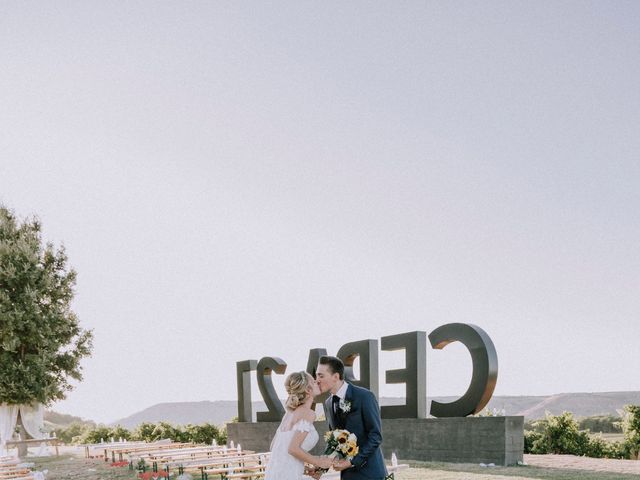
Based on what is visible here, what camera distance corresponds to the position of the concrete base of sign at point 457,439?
1595 centimetres

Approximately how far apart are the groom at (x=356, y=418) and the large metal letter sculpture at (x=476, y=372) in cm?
1196

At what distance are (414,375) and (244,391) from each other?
1158 centimetres

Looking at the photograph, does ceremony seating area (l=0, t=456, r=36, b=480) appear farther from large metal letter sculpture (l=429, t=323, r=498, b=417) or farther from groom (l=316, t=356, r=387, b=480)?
large metal letter sculpture (l=429, t=323, r=498, b=417)

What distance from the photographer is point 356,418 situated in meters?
5.32

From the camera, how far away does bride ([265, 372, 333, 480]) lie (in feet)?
17.8

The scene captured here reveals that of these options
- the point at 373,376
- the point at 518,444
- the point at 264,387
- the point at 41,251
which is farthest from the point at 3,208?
the point at 518,444

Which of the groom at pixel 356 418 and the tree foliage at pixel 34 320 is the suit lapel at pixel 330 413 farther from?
the tree foliage at pixel 34 320

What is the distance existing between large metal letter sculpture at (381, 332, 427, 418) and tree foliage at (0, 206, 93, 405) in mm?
17146

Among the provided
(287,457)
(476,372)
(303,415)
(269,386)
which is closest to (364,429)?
(303,415)

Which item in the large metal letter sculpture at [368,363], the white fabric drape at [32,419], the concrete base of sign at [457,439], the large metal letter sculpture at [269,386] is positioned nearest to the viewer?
the concrete base of sign at [457,439]

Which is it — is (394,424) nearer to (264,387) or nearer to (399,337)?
(399,337)

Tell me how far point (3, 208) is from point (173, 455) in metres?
18.2

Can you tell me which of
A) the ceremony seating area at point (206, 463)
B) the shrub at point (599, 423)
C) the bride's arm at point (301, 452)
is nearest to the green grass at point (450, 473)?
the ceremony seating area at point (206, 463)

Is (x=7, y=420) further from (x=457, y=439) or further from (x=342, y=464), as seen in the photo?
(x=342, y=464)
